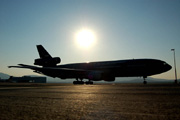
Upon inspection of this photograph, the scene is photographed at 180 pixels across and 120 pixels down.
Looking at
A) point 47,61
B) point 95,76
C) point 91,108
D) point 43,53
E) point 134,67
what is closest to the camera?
point 91,108

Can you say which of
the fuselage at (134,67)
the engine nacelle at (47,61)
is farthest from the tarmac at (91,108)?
the engine nacelle at (47,61)

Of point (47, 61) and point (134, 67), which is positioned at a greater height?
point (47, 61)

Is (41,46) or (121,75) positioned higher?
(41,46)

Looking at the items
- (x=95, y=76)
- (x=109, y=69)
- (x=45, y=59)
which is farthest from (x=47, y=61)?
(x=109, y=69)

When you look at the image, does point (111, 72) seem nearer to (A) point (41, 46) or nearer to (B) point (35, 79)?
(A) point (41, 46)

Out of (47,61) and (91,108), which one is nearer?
(91,108)

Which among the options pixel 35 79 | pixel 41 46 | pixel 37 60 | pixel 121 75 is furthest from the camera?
pixel 35 79

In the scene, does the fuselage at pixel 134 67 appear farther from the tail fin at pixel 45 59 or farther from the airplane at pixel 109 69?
the tail fin at pixel 45 59

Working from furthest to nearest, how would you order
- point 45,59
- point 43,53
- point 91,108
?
1. point 43,53
2. point 45,59
3. point 91,108

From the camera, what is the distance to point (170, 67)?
33.4 m

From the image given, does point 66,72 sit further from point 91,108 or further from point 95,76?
point 91,108

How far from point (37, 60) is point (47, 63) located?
9.05 feet

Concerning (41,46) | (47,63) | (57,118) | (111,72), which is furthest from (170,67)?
(57,118)

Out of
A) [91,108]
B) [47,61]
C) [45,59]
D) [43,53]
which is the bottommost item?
[91,108]
